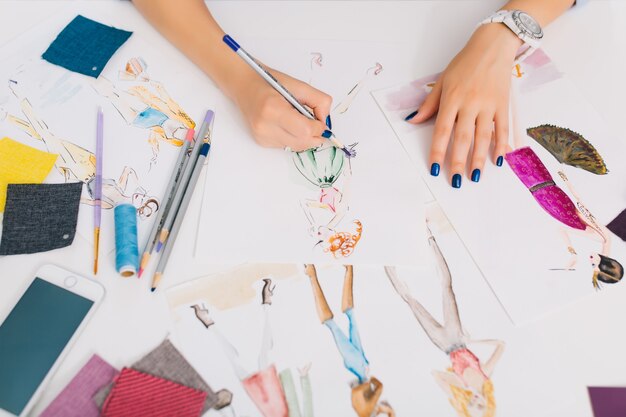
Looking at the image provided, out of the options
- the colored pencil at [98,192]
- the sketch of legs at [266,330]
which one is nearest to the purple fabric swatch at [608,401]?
the sketch of legs at [266,330]

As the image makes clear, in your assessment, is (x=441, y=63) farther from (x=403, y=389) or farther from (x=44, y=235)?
(x=44, y=235)

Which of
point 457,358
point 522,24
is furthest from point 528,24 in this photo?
point 457,358

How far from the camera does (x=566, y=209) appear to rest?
62 centimetres

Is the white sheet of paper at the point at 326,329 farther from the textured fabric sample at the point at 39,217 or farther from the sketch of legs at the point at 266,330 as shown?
the textured fabric sample at the point at 39,217

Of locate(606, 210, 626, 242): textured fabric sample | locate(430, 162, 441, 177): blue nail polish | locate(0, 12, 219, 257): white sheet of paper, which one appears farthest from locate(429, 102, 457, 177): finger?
locate(0, 12, 219, 257): white sheet of paper

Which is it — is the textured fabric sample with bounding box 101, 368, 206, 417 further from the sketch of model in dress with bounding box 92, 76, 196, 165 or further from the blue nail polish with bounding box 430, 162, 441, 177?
the blue nail polish with bounding box 430, 162, 441, 177

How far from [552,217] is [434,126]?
0.67ft

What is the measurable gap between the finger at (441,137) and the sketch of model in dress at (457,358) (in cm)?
16

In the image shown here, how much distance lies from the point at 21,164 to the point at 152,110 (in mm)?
185

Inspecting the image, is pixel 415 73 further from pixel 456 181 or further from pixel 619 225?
pixel 619 225

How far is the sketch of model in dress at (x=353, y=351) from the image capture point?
490 millimetres

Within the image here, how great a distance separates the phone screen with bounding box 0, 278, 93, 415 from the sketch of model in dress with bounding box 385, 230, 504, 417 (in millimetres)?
370

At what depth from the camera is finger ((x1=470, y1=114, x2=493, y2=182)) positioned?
65 centimetres

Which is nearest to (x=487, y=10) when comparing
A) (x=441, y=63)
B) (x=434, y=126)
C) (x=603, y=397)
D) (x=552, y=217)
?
(x=441, y=63)
